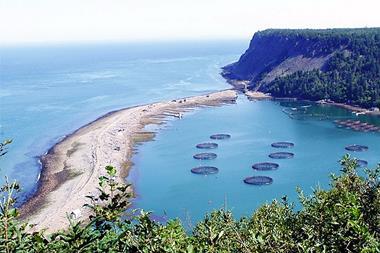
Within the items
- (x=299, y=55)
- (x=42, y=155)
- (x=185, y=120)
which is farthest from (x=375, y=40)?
(x=42, y=155)

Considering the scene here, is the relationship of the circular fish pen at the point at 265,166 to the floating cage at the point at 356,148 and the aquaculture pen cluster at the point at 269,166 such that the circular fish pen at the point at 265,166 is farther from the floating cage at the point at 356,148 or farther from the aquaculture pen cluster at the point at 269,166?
the floating cage at the point at 356,148

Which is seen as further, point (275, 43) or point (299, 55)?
point (275, 43)

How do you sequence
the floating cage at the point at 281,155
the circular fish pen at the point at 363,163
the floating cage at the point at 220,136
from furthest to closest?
1. the floating cage at the point at 220,136
2. the floating cage at the point at 281,155
3. the circular fish pen at the point at 363,163

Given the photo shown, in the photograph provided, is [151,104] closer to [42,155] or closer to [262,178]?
[42,155]

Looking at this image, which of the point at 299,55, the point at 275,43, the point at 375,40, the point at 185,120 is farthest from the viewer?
the point at 275,43

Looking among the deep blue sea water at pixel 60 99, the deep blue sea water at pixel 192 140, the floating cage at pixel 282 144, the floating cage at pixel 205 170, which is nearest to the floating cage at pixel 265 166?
the deep blue sea water at pixel 192 140

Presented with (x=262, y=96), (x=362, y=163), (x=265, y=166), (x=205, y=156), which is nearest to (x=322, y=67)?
(x=262, y=96)
